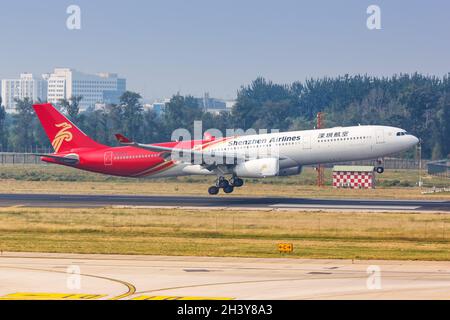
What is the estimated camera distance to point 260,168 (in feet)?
266

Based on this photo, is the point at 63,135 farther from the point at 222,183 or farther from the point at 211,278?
the point at 211,278

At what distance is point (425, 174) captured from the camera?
382ft

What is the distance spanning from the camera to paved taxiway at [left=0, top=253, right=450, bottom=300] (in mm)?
33688

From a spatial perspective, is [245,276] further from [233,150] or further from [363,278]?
[233,150]

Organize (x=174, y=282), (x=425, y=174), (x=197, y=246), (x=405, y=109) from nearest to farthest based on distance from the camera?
1. (x=174, y=282)
2. (x=197, y=246)
3. (x=425, y=174)
4. (x=405, y=109)

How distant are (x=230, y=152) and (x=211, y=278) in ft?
155

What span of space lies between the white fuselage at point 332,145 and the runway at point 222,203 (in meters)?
3.75

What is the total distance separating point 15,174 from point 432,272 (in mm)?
86895

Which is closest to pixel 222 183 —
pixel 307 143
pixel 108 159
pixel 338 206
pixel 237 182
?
pixel 237 182

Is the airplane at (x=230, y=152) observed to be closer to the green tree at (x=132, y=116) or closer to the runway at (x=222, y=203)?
the runway at (x=222, y=203)

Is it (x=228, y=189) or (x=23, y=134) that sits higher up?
(x=23, y=134)

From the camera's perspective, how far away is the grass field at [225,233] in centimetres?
4847

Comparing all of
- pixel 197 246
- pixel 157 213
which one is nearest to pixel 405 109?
pixel 157 213

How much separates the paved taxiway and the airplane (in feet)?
112
